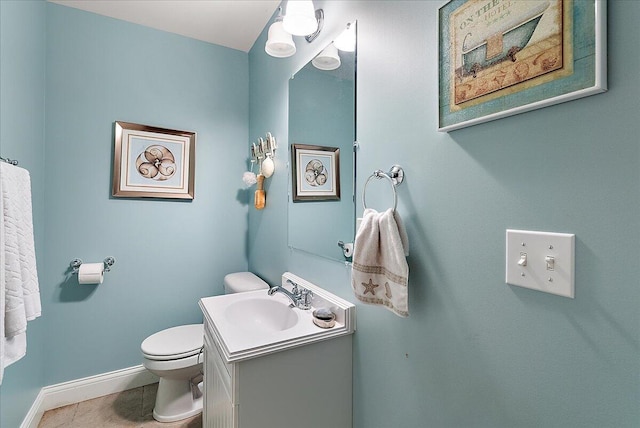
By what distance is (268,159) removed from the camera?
1.96m

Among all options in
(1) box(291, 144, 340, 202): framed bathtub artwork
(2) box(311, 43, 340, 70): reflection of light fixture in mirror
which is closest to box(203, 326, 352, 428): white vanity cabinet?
(1) box(291, 144, 340, 202): framed bathtub artwork

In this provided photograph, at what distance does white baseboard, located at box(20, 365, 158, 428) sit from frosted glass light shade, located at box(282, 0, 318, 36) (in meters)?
2.34

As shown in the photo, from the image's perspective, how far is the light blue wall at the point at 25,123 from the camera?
1301mm

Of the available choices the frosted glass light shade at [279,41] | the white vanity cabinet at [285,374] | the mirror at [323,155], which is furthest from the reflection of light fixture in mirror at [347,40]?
the white vanity cabinet at [285,374]

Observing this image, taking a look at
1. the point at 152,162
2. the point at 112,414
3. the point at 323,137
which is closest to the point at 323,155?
the point at 323,137

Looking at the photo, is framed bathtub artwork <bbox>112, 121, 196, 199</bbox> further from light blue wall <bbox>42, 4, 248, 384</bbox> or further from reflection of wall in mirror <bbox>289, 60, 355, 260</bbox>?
reflection of wall in mirror <bbox>289, 60, 355, 260</bbox>

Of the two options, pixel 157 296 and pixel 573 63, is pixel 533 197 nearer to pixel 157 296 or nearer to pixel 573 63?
pixel 573 63

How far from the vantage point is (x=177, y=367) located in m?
1.65

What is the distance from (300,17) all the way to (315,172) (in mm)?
657

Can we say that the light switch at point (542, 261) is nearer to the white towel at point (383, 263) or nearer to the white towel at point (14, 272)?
the white towel at point (383, 263)

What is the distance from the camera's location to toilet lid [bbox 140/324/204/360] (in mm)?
1654

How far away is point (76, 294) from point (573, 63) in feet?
8.45

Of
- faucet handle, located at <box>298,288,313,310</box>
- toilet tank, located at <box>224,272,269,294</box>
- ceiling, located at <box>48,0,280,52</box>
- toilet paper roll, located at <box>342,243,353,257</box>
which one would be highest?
ceiling, located at <box>48,0,280,52</box>

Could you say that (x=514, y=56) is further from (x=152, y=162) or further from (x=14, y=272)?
(x=152, y=162)
